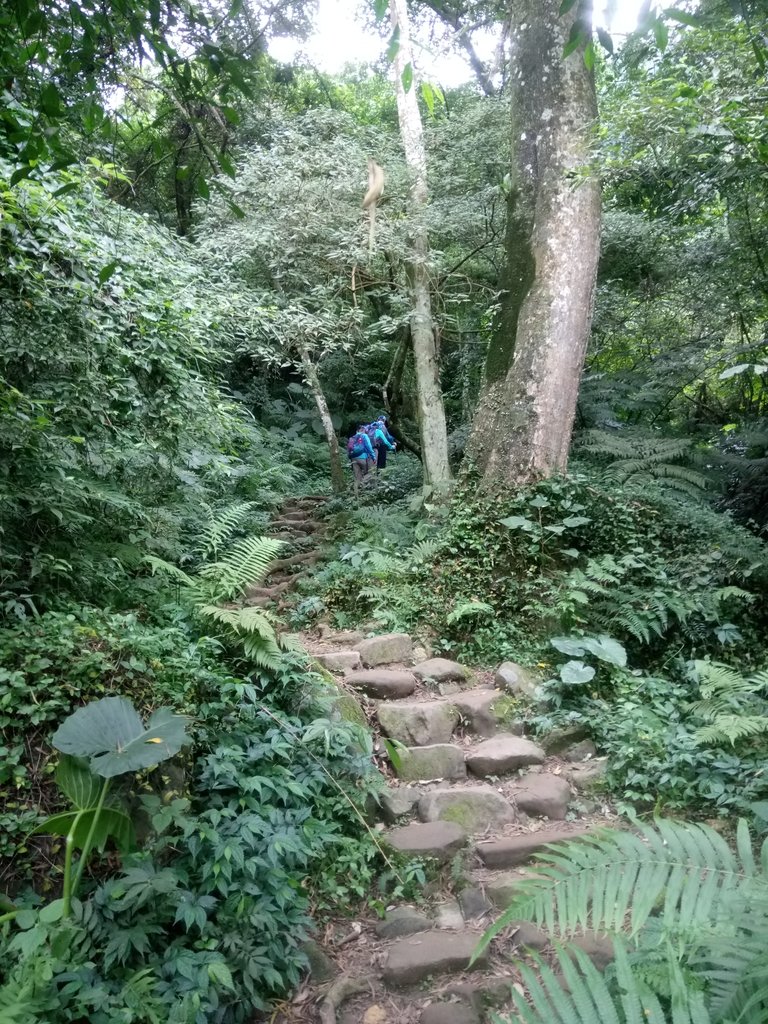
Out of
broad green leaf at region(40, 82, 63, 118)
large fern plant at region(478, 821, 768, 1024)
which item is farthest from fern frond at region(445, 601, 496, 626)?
broad green leaf at region(40, 82, 63, 118)

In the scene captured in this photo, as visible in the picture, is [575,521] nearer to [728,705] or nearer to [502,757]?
[728,705]

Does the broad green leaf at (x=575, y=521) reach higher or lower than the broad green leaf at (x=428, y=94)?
lower

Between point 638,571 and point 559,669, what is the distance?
4.00 ft

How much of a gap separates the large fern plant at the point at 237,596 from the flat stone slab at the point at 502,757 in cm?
128

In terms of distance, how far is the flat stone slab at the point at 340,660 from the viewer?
15.2ft

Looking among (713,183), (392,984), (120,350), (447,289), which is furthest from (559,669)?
(447,289)

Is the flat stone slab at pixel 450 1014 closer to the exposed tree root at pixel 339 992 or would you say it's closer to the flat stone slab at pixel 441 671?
the exposed tree root at pixel 339 992

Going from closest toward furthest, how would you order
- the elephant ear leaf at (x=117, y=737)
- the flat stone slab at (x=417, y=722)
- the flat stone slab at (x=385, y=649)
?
the elephant ear leaf at (x=117, y=737), the flat stone slab at (x=417, y=722), the flat stone slab at (x=385, y=649)

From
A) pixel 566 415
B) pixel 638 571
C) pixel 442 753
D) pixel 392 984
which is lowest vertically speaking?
pixel 392 984

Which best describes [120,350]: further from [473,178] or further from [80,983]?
[473,178]

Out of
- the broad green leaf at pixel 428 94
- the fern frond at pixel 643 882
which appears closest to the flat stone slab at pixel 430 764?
the fern frond at pixel 643 882

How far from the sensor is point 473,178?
9469 mm

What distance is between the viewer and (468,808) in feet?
11.8

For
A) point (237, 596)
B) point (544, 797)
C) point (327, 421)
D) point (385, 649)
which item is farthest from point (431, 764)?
point (327, 421)
